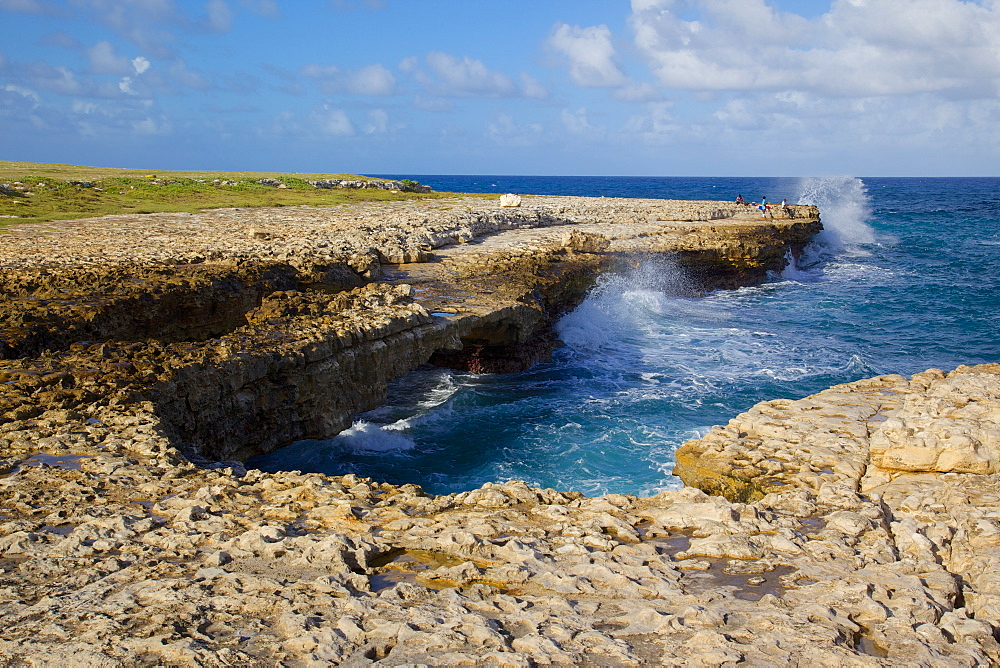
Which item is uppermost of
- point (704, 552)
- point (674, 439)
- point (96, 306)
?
point (96, 306)

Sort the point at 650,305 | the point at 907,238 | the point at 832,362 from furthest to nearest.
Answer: the point at 907,238, the point at 650,305, the point at 832,362

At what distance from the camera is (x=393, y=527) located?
5.87 m

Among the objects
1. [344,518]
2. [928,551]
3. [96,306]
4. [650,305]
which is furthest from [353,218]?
[928,551]

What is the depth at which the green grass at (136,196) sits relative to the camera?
2398 cm

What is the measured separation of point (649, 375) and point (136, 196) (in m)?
22.7

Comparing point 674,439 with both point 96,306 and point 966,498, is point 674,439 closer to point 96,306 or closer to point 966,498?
point 966,498

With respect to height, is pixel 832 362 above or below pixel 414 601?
below

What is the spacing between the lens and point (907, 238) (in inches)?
1836

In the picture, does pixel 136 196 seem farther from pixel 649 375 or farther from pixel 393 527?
pixel 393 527

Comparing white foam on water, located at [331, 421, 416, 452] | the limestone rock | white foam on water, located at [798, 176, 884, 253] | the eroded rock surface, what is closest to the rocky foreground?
the eroded rock surface

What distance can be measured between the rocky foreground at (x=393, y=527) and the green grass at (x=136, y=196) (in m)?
13.2

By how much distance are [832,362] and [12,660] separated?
18.4 m

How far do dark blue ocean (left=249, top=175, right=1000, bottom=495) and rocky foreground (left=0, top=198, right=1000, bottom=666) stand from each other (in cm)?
191

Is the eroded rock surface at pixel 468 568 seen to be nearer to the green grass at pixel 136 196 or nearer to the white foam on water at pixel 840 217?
the green grass at pixel 136 196
